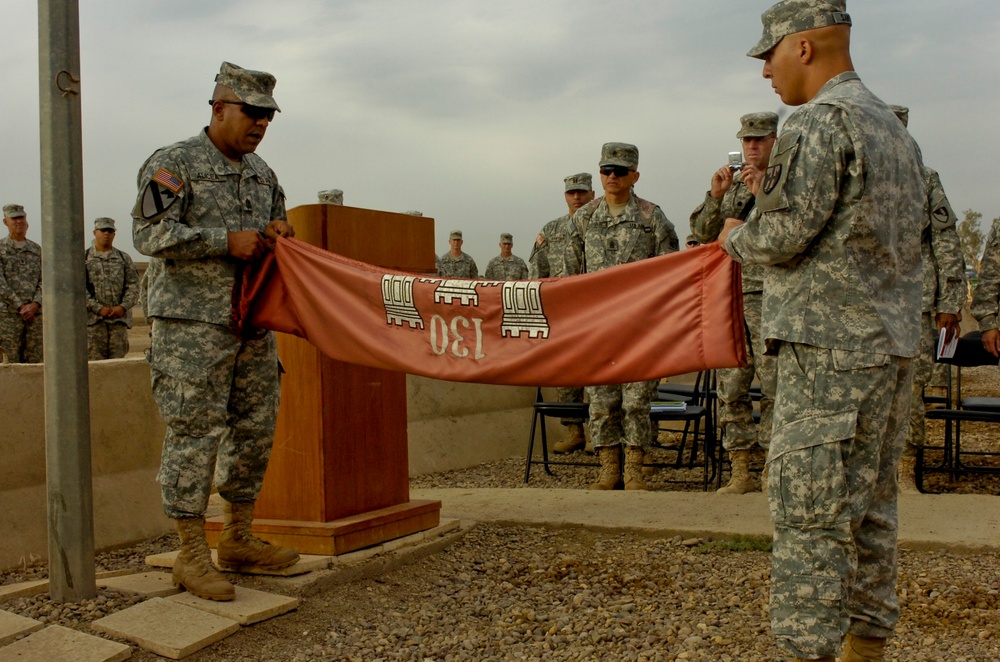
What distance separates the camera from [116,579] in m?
4.21

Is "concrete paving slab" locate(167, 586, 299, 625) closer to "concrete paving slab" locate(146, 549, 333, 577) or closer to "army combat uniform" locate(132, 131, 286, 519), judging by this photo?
"concrete paving slab" locate(146, 549, 333, 577)

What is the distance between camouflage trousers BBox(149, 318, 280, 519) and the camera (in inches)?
155

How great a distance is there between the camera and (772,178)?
2.90 meters

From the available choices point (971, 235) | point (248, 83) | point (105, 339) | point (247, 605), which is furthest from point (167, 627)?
point (971, 235)

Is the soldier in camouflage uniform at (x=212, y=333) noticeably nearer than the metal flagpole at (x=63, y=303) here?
No

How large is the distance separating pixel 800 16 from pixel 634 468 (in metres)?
4.24

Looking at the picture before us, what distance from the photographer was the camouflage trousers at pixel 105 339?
1112cm

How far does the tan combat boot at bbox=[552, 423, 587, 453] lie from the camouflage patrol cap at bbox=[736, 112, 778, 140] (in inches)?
146

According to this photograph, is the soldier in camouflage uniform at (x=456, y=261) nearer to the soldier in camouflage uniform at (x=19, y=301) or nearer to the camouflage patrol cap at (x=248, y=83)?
the soldier in camouflage uniform at (x=19, y=301)

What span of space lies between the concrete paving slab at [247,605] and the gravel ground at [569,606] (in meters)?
0.04

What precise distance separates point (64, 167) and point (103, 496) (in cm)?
220

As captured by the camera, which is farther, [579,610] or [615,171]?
[615,171]

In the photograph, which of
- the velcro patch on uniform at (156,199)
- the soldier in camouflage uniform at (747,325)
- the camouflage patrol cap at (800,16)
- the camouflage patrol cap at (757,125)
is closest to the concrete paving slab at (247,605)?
the velcro patch on uniform at (156,199)

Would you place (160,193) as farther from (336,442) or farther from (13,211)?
(13,211)
